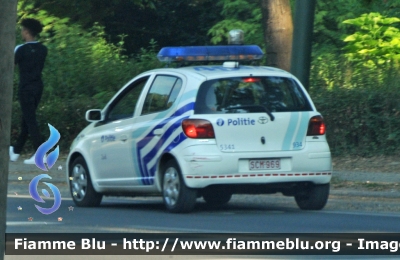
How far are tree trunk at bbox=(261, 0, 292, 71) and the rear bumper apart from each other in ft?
15.1

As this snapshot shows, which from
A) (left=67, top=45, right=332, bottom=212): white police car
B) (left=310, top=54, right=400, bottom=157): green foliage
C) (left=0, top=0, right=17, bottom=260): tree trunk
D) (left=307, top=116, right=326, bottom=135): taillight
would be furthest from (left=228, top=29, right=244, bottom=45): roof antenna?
(left=0, top=0, right=17, bottom=260): tree trunk

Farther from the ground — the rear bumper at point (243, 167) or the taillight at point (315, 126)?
the taillight at point (315, 126)

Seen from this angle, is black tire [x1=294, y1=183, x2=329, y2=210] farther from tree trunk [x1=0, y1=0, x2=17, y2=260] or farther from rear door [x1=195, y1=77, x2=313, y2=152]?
tree trunk [x1=0, y1=0, x2=17, y2=260]

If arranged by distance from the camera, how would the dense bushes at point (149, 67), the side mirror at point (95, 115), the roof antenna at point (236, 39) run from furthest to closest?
the dense bushes at point (149, 67) < the roof antenna at point (236, 39) < the side mirror at point (95, 115)

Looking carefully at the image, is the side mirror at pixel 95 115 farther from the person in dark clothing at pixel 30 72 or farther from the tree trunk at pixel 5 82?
the tree trunk at pixel 5 82

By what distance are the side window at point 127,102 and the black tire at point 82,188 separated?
668 millimetres

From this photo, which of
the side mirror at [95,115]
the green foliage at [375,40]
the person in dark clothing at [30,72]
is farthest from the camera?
the green foliage at [375,40]

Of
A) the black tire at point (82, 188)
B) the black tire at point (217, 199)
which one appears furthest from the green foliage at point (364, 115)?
the black tire at point (82, 188)

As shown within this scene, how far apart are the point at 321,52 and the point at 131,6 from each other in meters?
7.15

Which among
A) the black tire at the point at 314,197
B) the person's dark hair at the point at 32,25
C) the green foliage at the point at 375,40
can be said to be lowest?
the green foliage at the point at 375,40

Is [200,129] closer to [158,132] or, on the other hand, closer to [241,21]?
[158,132]

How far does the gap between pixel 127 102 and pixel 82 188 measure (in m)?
1.14

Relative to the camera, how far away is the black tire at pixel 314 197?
9.98 metres

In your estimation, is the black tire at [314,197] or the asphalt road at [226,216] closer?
the asphalt road at [226,216]
